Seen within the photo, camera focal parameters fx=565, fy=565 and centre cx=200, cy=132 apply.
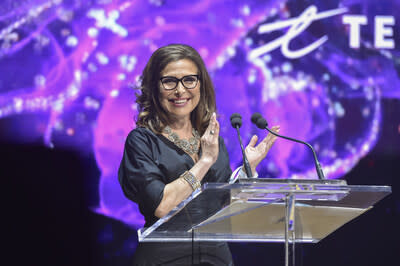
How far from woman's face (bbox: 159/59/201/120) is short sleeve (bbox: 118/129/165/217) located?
154 millimetres

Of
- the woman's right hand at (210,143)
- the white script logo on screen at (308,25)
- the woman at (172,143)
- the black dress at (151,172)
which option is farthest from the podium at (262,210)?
the white script logo on screen at (308,25)

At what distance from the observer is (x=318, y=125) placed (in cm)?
361

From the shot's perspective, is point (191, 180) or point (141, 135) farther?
point (141, 135)

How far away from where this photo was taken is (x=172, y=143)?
2.16 m

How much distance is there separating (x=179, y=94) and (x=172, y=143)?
0.19 m

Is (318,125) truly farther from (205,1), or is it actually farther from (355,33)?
(205,1)

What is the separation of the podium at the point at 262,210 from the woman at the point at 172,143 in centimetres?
29

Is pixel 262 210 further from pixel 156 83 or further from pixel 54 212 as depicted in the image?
pixel 54 212

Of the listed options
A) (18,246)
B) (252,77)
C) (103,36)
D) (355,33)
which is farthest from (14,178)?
(355,33)

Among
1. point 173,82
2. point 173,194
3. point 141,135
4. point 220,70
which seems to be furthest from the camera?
point 220,70

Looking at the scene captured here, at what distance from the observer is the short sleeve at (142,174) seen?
1904 mm

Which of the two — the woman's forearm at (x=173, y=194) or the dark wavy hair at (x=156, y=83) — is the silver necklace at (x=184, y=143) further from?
the woman's forearm at (x=173, y=194)

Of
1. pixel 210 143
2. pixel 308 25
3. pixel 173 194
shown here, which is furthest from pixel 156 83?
pixel 308 25

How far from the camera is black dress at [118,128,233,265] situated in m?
1.75
